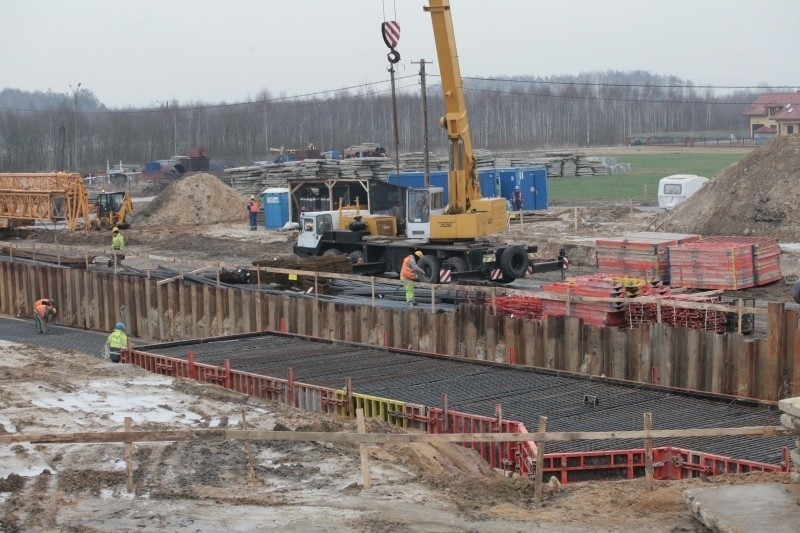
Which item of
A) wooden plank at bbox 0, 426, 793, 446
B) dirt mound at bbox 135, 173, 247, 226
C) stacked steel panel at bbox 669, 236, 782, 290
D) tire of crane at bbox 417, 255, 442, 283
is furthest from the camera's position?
dirt mound at bbox 135, 173, 247, 226

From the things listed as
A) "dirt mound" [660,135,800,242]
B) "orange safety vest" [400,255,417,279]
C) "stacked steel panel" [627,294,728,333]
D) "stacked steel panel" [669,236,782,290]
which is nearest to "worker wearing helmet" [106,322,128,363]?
"orange safety vest" [400,255,417,279]

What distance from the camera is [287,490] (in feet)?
36.0

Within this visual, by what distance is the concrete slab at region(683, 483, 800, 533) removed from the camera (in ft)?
29.0

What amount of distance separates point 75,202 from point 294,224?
897 cm

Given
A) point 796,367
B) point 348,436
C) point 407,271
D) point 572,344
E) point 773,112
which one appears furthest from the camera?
point 773,112

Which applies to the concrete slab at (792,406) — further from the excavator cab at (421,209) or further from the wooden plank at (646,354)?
the excavator cab at (421,209)

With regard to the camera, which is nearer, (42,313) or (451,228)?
(42,313)

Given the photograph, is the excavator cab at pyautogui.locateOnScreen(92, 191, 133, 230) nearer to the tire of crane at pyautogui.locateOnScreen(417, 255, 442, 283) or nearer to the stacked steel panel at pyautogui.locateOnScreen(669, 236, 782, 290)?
the tire of crane at pyautogui.locateOnScreen(417, 255, 442, 283)

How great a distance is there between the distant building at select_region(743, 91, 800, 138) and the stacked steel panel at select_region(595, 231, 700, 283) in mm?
75579

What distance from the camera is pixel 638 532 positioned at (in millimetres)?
9078

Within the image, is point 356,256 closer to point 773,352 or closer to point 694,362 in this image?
point 694,362

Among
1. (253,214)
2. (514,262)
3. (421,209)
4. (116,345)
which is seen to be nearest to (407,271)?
(514,262)

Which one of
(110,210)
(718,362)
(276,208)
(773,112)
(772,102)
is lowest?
(718,362)

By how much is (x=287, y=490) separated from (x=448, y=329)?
1037cm
